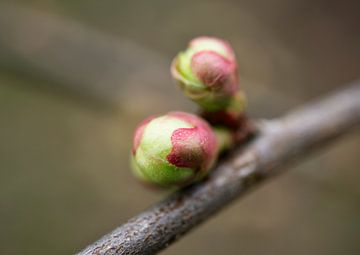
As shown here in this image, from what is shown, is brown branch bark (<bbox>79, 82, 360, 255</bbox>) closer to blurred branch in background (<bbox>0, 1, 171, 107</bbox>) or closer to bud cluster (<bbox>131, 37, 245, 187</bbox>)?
bud cluster (<bbox>131, 37, 245, 187</bbox>)

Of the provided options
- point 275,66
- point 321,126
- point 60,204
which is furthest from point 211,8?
point 321,126

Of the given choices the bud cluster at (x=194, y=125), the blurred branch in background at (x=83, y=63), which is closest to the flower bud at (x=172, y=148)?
the bud cluster at (x=194, y=125)

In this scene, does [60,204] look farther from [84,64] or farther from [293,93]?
[293,93]

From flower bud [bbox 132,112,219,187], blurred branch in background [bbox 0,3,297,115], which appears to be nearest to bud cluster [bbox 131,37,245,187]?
flower bud [bbox 132,112,219,187]

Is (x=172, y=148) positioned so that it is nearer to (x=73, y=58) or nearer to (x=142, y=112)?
(x=73, y=58)

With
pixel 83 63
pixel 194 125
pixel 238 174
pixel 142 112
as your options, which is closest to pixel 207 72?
pixel 194 125

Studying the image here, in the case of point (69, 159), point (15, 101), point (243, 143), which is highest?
point (15, 101)

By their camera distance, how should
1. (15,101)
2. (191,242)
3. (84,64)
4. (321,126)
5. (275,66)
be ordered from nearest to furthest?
1. (321,126)
2. (84,64)
3. (191,242)
4. (15,101)
5. (275,66)

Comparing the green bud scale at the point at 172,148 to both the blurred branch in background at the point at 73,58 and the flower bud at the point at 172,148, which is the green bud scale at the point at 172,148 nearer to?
the flower bud at the point at 172,148
